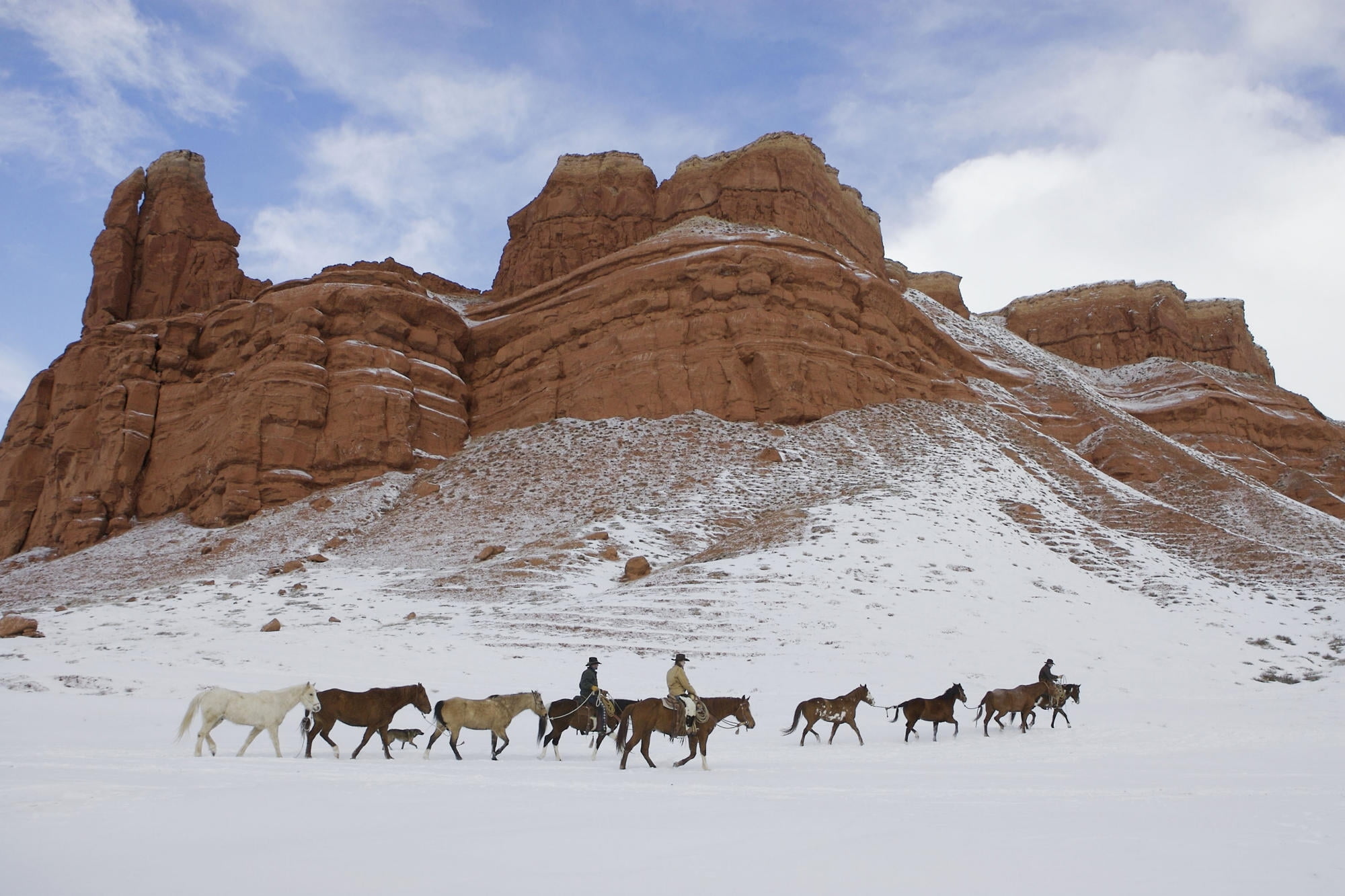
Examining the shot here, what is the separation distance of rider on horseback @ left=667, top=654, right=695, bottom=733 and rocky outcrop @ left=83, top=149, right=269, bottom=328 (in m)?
64.4

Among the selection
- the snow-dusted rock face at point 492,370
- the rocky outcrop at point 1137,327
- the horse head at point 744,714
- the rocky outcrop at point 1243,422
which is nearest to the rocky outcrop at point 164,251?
the snow-dusted rock face at point 492,370

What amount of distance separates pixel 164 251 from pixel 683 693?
243ft

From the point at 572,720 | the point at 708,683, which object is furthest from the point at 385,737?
the point at 708,683

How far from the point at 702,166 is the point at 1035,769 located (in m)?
70.8

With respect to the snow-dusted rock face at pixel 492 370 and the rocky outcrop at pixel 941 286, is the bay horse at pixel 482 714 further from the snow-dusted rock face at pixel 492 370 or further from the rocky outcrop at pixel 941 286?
the rocky outcrop at pixel 941 286

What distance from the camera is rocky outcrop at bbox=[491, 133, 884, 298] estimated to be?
72.6 meters

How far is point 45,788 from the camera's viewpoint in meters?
8.88

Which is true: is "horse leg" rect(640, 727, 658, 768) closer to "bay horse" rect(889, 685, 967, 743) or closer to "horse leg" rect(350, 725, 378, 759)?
"horse leg" rect(350, 725, 378, 759)

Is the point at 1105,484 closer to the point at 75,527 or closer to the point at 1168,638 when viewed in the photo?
the point at 1168,638

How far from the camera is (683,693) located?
14414 mm

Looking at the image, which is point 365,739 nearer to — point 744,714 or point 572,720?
point 572,720

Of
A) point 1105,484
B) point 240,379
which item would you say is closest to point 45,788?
point 1105,484

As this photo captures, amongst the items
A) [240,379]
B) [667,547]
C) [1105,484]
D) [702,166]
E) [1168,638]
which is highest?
[702,166]

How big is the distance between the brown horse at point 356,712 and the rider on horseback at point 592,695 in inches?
114
